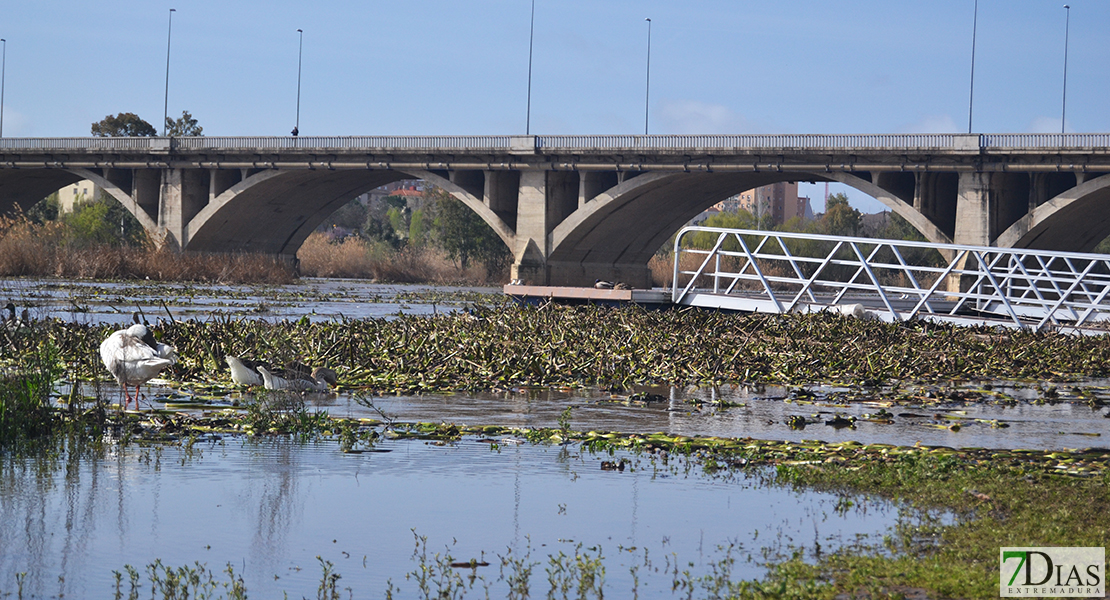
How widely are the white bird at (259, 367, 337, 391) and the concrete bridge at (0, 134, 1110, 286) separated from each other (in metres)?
33.3

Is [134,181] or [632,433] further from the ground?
[134,181]

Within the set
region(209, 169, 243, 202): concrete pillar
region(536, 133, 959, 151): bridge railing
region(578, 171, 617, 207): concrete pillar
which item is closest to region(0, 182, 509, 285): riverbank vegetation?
region(209, 169, 243, 202): concrete pillar

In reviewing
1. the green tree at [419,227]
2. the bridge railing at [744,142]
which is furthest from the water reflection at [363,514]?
the green tree at [419,227]

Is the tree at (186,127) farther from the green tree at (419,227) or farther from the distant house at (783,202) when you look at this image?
the distant house at (783,202)

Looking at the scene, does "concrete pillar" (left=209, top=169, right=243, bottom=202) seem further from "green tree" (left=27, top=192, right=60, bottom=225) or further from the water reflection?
the water reflection

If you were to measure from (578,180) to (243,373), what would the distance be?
42.3m

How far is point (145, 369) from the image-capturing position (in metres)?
11.3

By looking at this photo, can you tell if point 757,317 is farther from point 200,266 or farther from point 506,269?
point 506,269

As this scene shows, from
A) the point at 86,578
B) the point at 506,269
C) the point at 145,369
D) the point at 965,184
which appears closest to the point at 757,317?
the point at 145,369

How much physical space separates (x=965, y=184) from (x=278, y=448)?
3747 cm

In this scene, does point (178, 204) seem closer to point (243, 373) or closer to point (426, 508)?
point (243, 373)

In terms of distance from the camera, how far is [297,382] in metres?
12.3

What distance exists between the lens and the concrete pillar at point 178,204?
60031mm

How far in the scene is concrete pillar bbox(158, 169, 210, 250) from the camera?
60031 mm
